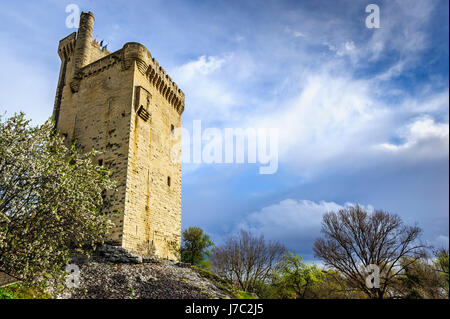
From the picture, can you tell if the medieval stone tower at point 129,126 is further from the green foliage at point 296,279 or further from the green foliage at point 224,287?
the green foliage at point 296,279

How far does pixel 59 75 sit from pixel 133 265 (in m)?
19.8

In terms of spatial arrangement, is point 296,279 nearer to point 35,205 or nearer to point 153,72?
point 153,72

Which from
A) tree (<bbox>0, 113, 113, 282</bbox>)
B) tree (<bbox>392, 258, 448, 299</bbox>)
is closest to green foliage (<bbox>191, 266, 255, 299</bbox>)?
tree (<bbox>0, 113, 113, 282</bbox>)

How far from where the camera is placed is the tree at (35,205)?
436 inches

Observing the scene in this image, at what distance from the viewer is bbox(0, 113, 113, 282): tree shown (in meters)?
11.1

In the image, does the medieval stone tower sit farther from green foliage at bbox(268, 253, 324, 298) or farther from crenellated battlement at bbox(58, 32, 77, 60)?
green foliage at bbox(268, 253, 324, 298)

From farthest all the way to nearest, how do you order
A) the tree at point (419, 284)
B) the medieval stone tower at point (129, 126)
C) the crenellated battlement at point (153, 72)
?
the tree at point (419, 284) < the crenellated battlement at point (153, 72) < the medieval stone tower at point (129, 126)

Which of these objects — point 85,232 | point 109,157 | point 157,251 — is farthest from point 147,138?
point 85,232

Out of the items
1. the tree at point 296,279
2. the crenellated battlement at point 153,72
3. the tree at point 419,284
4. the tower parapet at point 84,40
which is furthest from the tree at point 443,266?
the tower parapet at point 84,40

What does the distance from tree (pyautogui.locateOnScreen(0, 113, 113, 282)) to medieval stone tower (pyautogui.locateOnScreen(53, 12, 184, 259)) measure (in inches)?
220

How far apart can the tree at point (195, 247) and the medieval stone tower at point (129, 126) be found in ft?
15.5
